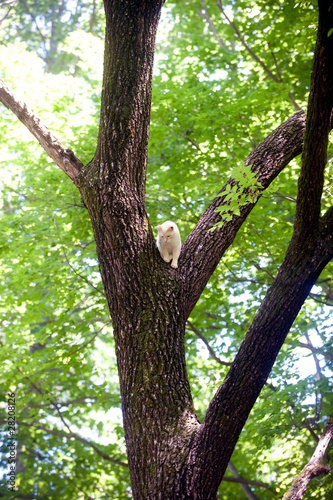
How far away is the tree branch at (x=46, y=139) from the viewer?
11.2ft

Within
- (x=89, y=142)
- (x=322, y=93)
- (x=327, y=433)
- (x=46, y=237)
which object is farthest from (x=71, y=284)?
(x=322, y=93)

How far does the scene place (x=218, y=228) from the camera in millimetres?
3121

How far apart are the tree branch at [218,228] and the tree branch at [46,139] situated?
115 centimetres

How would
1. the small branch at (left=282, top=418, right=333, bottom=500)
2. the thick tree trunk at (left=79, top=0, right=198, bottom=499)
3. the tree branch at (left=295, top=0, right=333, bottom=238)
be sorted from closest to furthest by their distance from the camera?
1. the tree branch at (left=295, top=0, right=333, bottom=238)
2. the thick tree trunk at (left=79, top=0, right=198, bottom=499)
3. the small branch at (left=282, top=418, right=333, bottom=500)

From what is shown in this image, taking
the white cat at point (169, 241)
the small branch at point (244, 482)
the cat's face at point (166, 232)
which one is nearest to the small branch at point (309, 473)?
the white cat at point (169, 241)

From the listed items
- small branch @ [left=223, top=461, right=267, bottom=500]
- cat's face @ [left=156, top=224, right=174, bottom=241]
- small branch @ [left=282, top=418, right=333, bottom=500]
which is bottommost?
Answer: small branch @ [left=282, top=418, right=333, bottom=500]

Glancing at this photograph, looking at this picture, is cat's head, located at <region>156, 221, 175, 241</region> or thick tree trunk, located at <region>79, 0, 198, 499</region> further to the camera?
cat's head, located at <region>156, 221, 175, 241</region>

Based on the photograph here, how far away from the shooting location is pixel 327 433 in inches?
132

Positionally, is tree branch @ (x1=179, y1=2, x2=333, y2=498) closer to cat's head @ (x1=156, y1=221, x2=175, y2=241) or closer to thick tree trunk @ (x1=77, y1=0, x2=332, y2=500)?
thick tree trunk @ (x1=77, y1=0, x2=332, y2=500)

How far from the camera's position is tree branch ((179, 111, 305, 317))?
3031 mm

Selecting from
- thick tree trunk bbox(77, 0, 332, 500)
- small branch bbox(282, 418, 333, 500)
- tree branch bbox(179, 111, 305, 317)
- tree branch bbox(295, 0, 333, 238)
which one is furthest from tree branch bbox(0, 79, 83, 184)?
small branch bbox(282, 418, 333, 500)

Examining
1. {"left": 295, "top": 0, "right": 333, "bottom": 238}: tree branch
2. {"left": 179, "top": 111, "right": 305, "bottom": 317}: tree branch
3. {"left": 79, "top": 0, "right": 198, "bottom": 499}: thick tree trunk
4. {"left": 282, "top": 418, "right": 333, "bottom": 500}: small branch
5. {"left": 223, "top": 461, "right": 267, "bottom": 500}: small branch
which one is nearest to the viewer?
{"left": 295, "top": 0, "right": 333, "bottom": 238}: tree branch

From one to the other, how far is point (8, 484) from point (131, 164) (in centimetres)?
577

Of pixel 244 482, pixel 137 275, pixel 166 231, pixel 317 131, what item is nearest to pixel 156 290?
pixel 137 275
